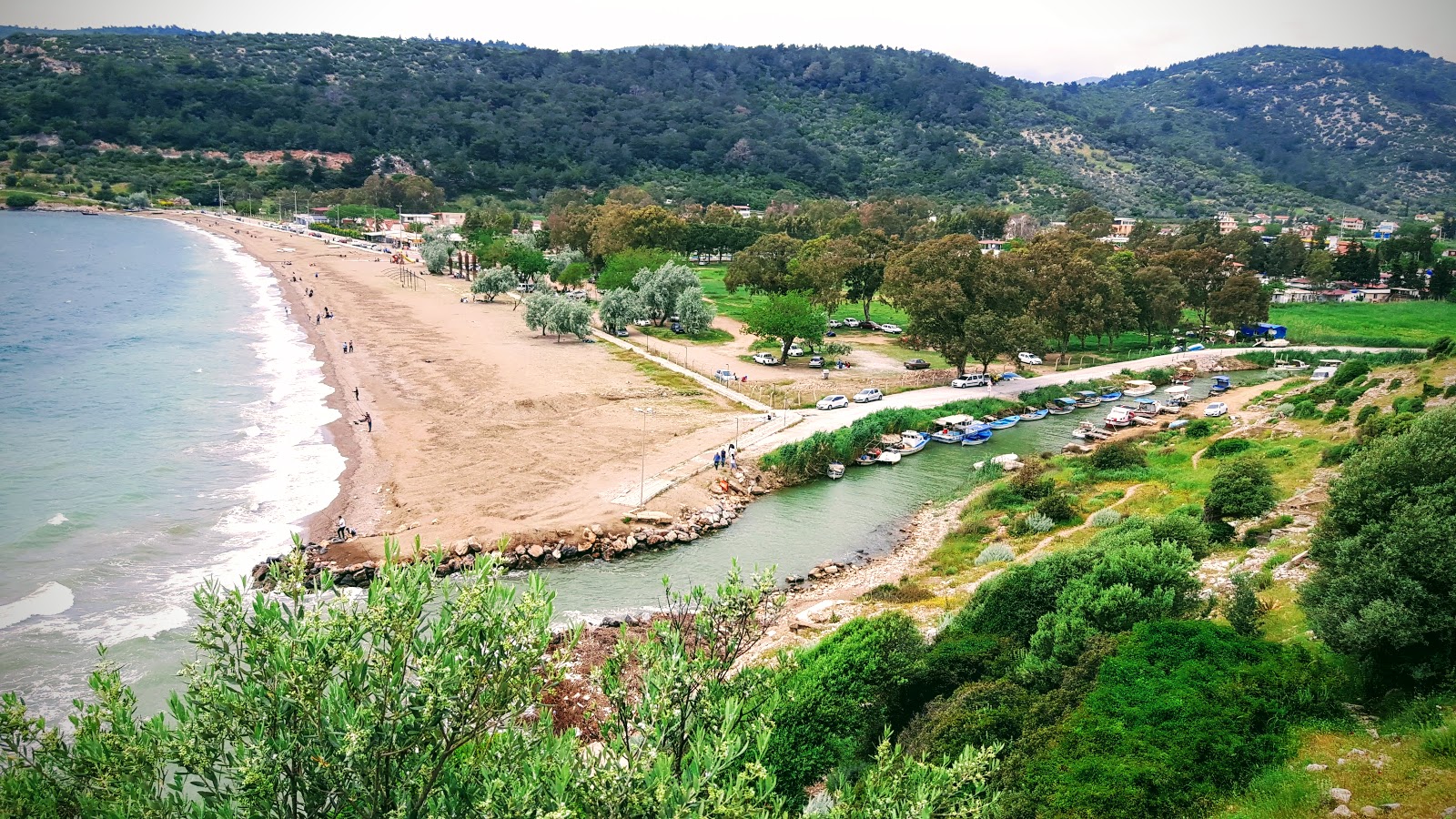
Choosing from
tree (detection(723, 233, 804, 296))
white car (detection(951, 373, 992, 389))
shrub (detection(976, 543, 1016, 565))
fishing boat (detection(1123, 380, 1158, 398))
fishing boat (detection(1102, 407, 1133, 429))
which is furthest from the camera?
tree (detection(723, 233, 804, 296))

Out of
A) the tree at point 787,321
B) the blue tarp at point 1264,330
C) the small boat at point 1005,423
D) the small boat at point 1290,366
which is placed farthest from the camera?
the blue tarp at point 1264,330

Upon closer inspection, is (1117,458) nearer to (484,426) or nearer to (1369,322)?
(484,426)

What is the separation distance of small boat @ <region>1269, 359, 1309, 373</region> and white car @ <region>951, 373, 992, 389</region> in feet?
78.2

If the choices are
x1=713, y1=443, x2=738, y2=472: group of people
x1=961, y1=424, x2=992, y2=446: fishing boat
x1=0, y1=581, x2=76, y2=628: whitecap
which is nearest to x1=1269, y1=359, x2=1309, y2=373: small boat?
x1=961, y1=424, x2=992, y2=446: fishing boat

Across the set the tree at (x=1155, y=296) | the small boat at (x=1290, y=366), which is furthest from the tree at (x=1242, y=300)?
the small boat at (x=1290, y=366)

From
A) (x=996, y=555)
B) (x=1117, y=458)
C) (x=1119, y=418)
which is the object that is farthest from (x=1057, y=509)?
(x=1119, y=418)

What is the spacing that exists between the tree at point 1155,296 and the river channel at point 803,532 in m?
29.0

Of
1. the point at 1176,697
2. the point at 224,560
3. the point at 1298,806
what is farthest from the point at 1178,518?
the point at 224,560

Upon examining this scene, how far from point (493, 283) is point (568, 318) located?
2334 cm

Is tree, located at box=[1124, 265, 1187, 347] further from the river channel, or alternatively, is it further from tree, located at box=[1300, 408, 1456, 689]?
tree, located at box=[1300, 408, 1456, 689]

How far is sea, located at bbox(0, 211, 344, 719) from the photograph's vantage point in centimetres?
2303

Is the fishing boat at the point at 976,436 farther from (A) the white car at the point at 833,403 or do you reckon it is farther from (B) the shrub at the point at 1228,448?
(B) the shrub at the point at 1228,448

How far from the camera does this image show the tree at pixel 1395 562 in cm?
1389

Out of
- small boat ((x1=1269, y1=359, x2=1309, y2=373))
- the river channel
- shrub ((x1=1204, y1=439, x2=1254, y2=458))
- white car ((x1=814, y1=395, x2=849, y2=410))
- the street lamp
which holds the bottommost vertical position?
the river channel
